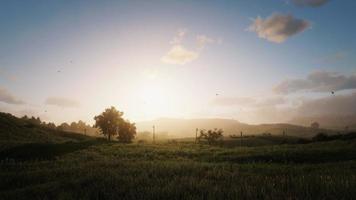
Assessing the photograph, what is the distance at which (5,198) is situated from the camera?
9.11m

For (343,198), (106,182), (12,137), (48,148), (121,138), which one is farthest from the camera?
(121,138)

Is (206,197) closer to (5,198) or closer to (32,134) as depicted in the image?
(5,198)

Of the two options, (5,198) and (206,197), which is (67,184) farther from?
(206,197)

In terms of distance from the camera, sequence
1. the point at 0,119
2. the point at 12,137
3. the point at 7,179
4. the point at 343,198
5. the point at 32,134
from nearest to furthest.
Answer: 1. the point at 343,198
2. the point at 7,179
3. the point at 12,137
4. the point at 32,134
5. the point at 0,119

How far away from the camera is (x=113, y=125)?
95688 mm

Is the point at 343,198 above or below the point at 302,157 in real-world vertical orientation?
above

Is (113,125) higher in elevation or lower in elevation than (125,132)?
higher

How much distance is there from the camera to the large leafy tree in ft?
312

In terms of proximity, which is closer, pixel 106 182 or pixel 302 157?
pixel 106 182

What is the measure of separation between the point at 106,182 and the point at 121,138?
88.3 meters

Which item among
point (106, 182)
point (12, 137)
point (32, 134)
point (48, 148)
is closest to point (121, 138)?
point (32, 134)

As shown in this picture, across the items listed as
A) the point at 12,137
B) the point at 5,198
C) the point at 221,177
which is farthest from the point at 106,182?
the point at 12,137

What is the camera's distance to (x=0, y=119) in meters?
83.3

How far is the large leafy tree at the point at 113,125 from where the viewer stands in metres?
95.1
